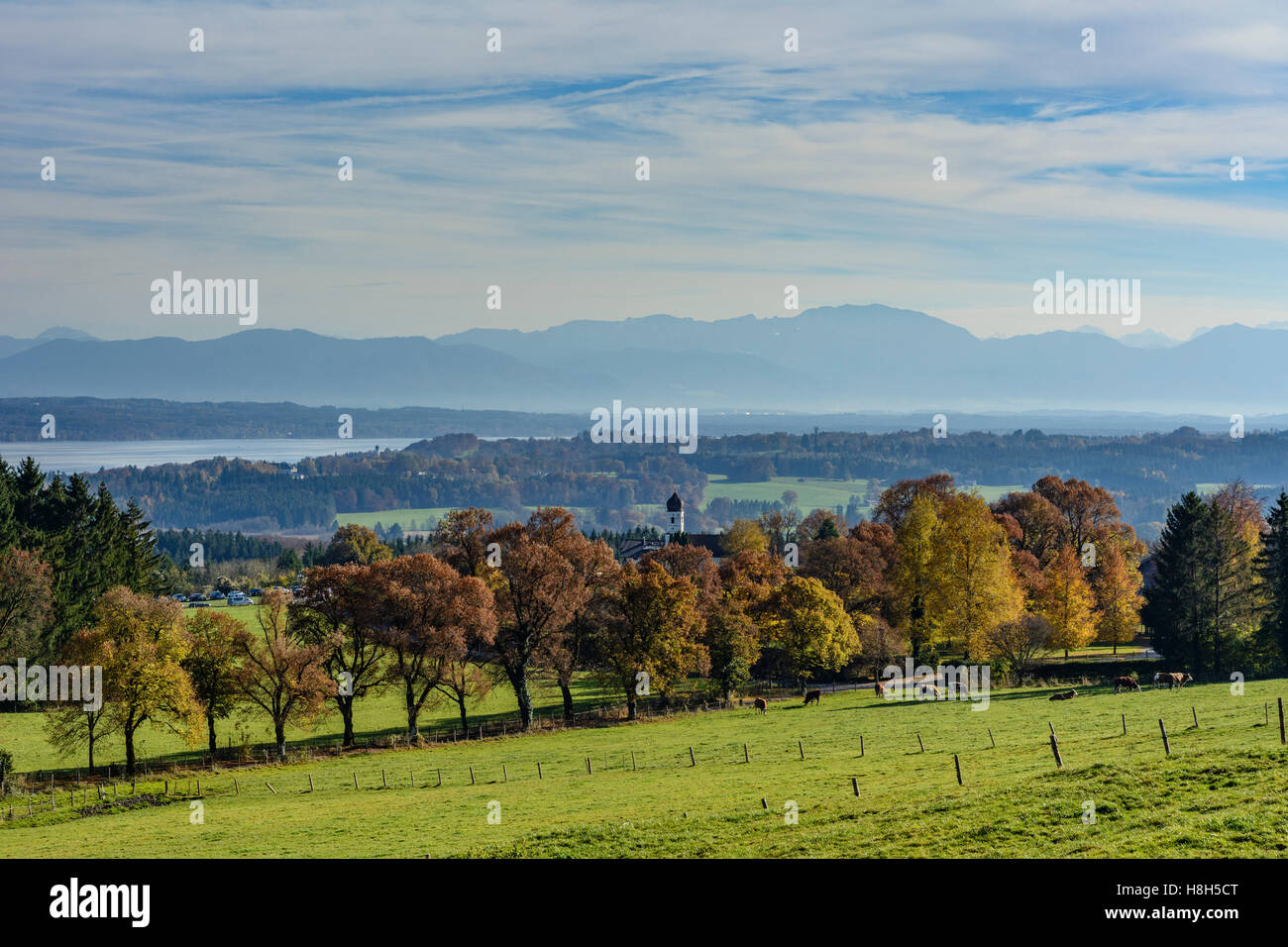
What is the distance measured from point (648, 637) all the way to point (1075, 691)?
75.0 ft

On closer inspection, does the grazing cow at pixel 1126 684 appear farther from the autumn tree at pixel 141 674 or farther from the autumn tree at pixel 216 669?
the autumn tree at pixel 141 674

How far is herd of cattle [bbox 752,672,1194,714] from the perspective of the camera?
53.3 meters

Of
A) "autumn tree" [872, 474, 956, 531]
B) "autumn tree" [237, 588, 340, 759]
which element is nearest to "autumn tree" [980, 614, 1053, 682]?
"autumn tree" [872, 474, 956, 531]

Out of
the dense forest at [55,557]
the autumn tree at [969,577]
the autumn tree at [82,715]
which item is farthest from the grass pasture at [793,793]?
the dense forest at [55,557]

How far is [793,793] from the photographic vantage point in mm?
29234

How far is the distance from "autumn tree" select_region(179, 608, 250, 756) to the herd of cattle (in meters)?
27.5

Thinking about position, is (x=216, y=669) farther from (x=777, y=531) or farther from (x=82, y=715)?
(x=777, y=531)

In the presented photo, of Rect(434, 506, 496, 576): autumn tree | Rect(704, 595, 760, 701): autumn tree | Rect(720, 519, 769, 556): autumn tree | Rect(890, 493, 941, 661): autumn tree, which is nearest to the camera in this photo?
Rect(434, 506, 496, 576): autumn tree

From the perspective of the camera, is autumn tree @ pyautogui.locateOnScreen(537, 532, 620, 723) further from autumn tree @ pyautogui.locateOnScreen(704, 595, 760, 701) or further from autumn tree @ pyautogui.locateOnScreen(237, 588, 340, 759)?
autumn tree @ pyautogui.locateOnScreen(237, 588, 340, 759)

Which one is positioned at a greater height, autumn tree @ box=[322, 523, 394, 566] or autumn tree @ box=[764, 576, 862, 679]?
autumn tree @ box=[322, 523, 394, 566]

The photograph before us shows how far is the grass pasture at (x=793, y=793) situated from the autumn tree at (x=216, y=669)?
14.6 feet

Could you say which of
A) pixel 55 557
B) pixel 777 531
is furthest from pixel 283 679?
pixel 777 531

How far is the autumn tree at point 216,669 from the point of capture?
51.6 meters
